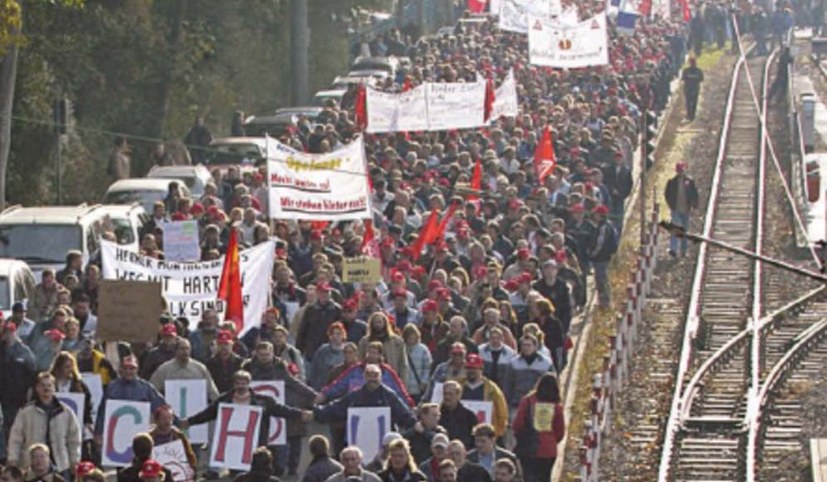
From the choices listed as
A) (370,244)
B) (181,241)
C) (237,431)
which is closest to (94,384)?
(237,431)

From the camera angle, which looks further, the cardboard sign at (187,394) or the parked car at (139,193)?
the parked car at (139,193)

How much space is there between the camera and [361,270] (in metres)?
28.5

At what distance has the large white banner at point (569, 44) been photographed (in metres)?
50.1

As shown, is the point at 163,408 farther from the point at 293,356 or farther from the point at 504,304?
the point at 504,304

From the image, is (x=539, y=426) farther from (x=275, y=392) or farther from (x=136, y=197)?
(x=136, y=197)

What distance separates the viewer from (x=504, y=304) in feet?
88.2

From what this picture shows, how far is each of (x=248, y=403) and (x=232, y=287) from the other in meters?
3.38

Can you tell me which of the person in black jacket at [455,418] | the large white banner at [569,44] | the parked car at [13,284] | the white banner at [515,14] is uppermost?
the white banner at [515,14]

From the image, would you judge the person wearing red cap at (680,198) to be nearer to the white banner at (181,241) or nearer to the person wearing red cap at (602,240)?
the person wearing red cap at (602,240)

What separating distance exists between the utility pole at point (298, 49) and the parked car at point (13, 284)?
28.1m

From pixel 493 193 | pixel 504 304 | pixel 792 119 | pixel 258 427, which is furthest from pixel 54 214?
pixel 792 119

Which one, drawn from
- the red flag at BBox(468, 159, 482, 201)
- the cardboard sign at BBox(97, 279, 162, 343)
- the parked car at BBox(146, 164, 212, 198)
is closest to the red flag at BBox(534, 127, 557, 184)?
the red flag at BBox(468, 159, 482, 201)

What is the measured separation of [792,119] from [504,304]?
1221 inches

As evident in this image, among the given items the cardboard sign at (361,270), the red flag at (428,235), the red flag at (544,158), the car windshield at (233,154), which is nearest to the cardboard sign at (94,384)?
the cardboard sign at (361,270)
